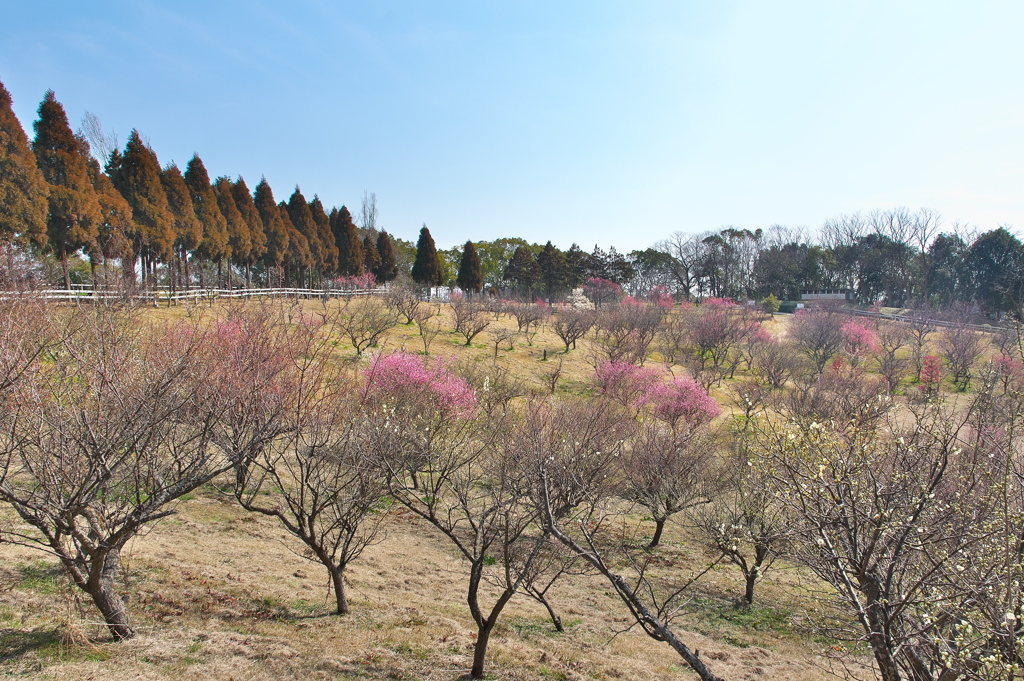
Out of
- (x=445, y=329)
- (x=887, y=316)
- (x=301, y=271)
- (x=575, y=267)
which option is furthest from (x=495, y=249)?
(x=887, y=316)

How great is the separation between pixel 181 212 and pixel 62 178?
291 inches

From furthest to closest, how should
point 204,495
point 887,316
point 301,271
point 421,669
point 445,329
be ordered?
point 887,316 → point 301,271 → point 445,329 → point 204,495 → point 421,669

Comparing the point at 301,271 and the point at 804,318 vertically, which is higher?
the point at 301,271

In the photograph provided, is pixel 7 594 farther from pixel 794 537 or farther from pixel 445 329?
pixel 445 329

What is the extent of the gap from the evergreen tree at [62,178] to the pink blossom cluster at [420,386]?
524 inches

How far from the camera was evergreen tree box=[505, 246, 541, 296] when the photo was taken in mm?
59250

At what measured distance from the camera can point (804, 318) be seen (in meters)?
44.1

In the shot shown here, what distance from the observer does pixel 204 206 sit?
30734mm

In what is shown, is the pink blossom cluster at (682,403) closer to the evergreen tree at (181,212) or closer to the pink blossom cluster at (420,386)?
the pink blossom cluster at (420,386)

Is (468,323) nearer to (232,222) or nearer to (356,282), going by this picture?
(356,282)

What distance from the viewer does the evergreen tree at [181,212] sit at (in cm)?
2838

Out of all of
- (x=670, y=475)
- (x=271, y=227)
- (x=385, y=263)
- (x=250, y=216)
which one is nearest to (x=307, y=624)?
(x=670, y=475)

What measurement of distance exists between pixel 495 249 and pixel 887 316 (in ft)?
149

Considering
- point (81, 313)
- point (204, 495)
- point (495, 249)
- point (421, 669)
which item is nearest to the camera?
point (421, 669)
